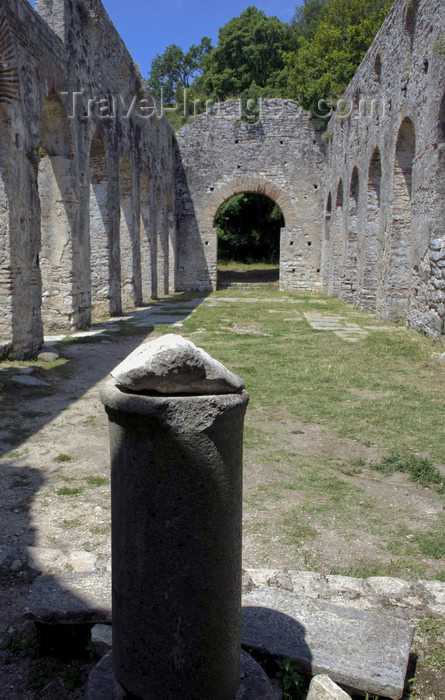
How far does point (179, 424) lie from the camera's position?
5.00 ft

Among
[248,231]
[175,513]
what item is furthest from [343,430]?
[248,231]

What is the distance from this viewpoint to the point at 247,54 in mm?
30078

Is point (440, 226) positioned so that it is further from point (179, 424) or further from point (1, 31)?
point (179, 424)

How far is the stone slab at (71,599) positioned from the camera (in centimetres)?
208

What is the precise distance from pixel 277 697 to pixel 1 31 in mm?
7385

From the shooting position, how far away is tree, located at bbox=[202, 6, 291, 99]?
98.8 ft

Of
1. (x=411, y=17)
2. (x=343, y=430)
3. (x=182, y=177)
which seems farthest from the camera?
(x=182, y=177)

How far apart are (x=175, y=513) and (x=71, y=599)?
93 cm

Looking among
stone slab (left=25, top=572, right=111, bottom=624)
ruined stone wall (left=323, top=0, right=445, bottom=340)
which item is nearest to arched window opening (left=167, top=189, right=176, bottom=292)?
ruined stone wall (left=323, top=0, right=445, bottom=340)

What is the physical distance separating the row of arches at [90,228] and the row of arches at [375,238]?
5.55m

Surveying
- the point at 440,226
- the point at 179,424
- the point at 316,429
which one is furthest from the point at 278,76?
the point at 179,424

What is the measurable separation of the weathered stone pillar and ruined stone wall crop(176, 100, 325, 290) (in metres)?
18.8

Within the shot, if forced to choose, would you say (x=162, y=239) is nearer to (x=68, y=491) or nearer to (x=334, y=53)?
(x=334, y=53)

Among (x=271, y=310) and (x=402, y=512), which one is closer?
(x=402, y=512)
